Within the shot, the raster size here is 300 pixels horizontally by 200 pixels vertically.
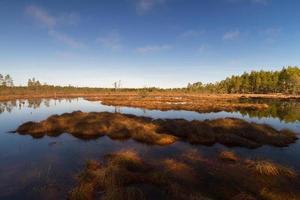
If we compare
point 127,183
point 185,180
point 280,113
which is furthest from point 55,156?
point 280,113

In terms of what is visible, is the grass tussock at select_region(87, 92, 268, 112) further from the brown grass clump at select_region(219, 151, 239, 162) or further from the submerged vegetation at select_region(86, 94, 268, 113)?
the brown grass clump at select_region(219, 151, 239, 162)

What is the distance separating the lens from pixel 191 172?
17078mm

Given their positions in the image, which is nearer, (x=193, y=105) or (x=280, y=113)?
(x=280, y=113)

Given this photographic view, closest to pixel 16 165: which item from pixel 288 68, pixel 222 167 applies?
pixel 222 167

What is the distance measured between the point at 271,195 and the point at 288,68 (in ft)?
518

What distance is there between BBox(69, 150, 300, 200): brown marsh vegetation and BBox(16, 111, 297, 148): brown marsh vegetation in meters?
8.29

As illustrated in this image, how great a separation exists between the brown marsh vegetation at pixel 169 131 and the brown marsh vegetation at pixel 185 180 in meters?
8.29

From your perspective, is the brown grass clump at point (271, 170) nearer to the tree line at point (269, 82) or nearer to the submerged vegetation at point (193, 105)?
the submerged vegetation at point (193, 105)

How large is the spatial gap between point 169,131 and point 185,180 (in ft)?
55.4

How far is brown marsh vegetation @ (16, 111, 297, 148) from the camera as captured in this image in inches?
1081

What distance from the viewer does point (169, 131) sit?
32438mm

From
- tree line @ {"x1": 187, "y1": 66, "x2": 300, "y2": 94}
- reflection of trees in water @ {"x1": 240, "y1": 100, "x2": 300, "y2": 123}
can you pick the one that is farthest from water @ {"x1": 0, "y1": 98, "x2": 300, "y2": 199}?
tree line @ {"x1": 187, "y1": 66, "x2": 300, "y2": 94}

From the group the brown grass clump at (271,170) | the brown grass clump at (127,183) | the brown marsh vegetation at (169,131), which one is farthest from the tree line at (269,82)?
the brown grass clump at (127,183)

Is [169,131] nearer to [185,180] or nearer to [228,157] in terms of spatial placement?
[228,157]
